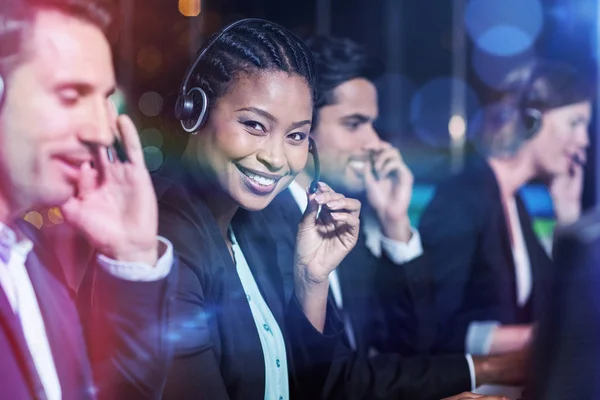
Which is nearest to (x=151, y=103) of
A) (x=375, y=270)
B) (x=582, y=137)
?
(x=375, y=270)

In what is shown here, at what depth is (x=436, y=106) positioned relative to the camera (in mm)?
3998

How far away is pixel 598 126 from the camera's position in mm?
2408

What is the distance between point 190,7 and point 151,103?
321mm

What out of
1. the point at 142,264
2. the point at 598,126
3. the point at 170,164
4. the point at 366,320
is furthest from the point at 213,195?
the point at 598,126

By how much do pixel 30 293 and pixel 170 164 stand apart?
0.37m

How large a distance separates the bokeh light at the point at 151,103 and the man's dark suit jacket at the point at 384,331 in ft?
1.11

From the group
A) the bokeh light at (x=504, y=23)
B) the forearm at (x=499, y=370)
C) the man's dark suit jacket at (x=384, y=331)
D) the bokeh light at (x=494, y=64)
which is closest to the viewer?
the man's dark suit jacket at (x=384, y=331)

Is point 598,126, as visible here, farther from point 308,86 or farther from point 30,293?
point 30,293

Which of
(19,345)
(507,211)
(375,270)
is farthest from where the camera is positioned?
(507,211)

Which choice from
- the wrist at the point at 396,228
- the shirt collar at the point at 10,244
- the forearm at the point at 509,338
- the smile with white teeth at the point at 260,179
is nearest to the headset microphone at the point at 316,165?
the smile with white teeth at the point at 260,179

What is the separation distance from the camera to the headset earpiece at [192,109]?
1.29 meters

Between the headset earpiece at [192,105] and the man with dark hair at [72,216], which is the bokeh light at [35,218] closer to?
the man with dark hair at [72,216]

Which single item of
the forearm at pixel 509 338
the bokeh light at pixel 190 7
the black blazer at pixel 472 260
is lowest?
the forearm at pixel 509 338

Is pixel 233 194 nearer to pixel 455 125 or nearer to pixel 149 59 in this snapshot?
pixel 149 59
